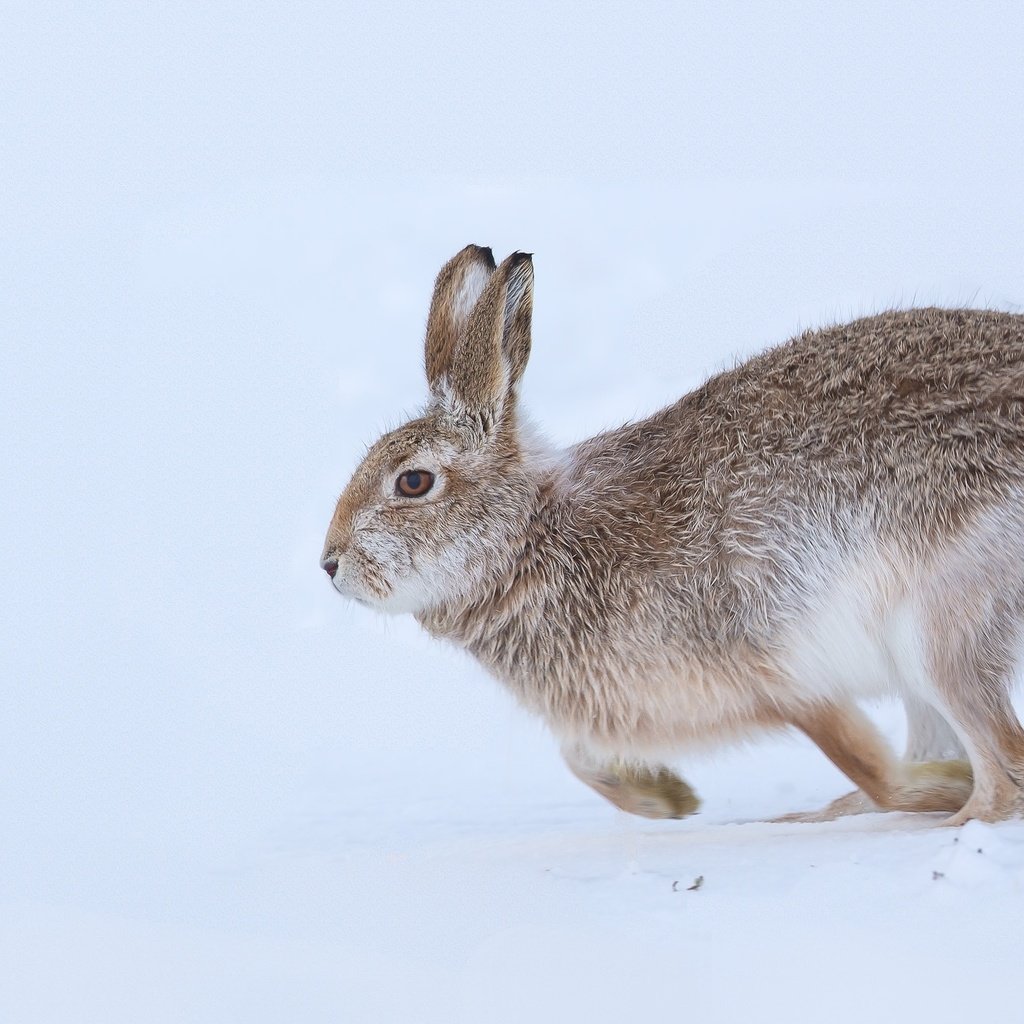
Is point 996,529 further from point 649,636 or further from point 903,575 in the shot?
point 649,636

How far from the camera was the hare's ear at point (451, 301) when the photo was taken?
4.99m

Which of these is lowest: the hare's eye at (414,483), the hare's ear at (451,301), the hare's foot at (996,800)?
the hare's foot at (996,800)

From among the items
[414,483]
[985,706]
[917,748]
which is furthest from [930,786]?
[414,483]

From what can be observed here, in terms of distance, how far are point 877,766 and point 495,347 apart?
1.93 meters

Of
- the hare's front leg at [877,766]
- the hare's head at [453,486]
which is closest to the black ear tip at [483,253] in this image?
the hare's head at [453,486]

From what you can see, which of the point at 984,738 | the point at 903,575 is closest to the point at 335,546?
the point at 903,575

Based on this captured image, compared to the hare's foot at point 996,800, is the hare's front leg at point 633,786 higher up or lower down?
higher up

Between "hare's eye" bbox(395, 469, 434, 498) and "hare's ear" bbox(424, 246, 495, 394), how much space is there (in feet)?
1.13

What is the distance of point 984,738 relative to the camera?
402 cm

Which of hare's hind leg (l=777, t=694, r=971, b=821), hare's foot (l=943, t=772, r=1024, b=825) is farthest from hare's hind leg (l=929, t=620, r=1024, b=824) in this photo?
hare's hind leg (l=777, t=694, r=971, b=821)

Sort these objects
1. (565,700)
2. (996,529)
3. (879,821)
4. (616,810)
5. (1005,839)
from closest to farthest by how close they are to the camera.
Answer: (1005,839) → (996,529) → (879,821) → (565,700) → (616,810)

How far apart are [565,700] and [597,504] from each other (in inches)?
27.2

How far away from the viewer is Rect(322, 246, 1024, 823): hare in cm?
404

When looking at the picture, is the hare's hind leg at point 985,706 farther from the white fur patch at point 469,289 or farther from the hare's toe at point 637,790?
the white fur patch at point 469,289
